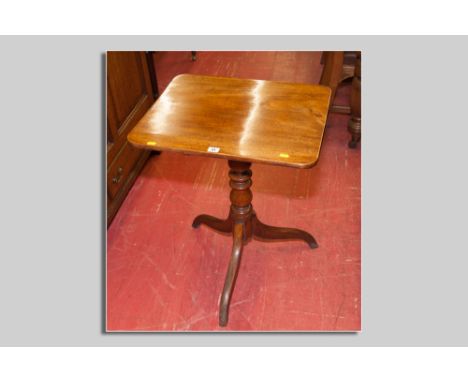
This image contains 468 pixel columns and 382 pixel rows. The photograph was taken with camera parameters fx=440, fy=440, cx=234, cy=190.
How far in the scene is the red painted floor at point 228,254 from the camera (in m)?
1.82

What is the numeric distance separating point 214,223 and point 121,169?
2.00ft

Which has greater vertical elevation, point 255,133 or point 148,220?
point 255,133

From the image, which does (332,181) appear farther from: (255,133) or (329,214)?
(255,133)

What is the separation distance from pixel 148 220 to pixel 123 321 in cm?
59

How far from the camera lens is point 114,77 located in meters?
2.09

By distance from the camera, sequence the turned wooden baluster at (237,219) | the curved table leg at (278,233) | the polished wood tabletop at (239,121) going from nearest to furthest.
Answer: the polished wood tabletop at (239,121)
the turned wooden baluster at (237,219)
the curved table leg at (278,233)

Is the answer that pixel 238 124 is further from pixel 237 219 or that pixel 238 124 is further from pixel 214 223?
pixel 214 223

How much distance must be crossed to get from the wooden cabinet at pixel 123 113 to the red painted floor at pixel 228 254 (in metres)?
0.08

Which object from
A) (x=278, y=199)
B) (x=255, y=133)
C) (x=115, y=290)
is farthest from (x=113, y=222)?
(x=255, y=133)

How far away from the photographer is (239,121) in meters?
1.42

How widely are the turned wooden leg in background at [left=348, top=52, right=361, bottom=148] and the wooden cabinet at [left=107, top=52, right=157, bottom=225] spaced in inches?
47.5

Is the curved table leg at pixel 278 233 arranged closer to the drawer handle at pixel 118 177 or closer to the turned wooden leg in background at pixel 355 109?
the drawer handle at pixel 118 177

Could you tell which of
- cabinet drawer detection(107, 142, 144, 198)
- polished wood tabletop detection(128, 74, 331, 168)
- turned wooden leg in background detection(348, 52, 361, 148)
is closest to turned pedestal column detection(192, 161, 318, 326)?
polished wood tabletop detection(128, 74, 331, 168)

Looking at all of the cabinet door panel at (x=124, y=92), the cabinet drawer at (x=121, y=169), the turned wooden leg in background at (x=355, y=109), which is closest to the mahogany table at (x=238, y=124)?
the cabinet door panel at (x=124, y=92)
